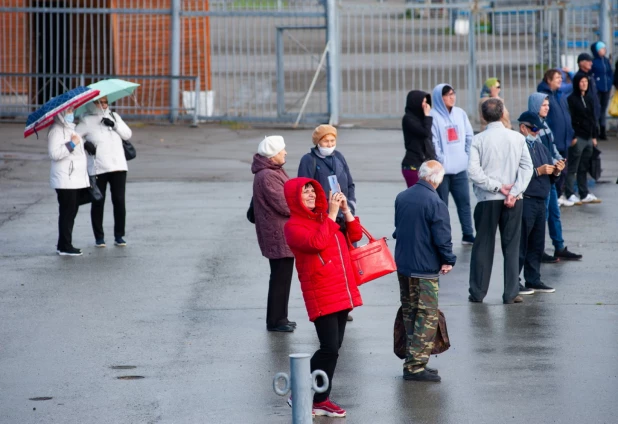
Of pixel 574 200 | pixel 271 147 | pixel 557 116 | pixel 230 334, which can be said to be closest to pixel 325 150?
pixel 271 147

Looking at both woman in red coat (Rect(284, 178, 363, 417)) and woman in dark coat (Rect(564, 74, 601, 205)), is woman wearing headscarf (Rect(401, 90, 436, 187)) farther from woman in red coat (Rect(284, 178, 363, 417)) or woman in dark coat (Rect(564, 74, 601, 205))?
→ woman in red coat (Rect(284, 178, 363, 417))

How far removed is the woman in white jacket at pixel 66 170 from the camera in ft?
38.2

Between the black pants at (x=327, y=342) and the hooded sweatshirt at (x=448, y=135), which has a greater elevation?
the hooded sweatshirt at (x=448, y=135)

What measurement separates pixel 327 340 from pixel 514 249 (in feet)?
11.1

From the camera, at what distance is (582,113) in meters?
14.0

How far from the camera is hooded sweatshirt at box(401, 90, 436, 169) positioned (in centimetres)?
1133

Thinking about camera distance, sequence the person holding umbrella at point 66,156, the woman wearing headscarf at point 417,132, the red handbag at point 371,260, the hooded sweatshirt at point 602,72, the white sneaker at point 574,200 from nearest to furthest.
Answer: the red handbag at point 371,260 → the woman wearing headscarf at point 417,132 → the person holding umbrella at point 66,156 → the white sneaker at point 574,200 → the hooded sweatshirt at point 602,72

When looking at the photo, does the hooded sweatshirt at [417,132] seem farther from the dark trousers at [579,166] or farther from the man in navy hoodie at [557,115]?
the dark trousers at [579,166]

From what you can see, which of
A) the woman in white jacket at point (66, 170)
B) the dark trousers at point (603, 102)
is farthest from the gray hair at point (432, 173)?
the dark trousers at point (603, 102)

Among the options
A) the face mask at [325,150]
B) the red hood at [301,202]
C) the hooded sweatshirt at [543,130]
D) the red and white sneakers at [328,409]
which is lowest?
the red and white sneakers at [328,409]

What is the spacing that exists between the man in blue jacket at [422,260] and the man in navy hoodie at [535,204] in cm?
256

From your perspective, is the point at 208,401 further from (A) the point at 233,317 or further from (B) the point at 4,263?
(B) the point at 4,263

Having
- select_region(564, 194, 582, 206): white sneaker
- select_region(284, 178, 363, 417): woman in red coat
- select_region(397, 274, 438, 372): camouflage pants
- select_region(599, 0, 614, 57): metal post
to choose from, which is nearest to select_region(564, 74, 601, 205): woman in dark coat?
select_region(564, 194, 582, 206): white sneaker

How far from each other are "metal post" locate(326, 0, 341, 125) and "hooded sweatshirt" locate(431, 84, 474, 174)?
1081cm
